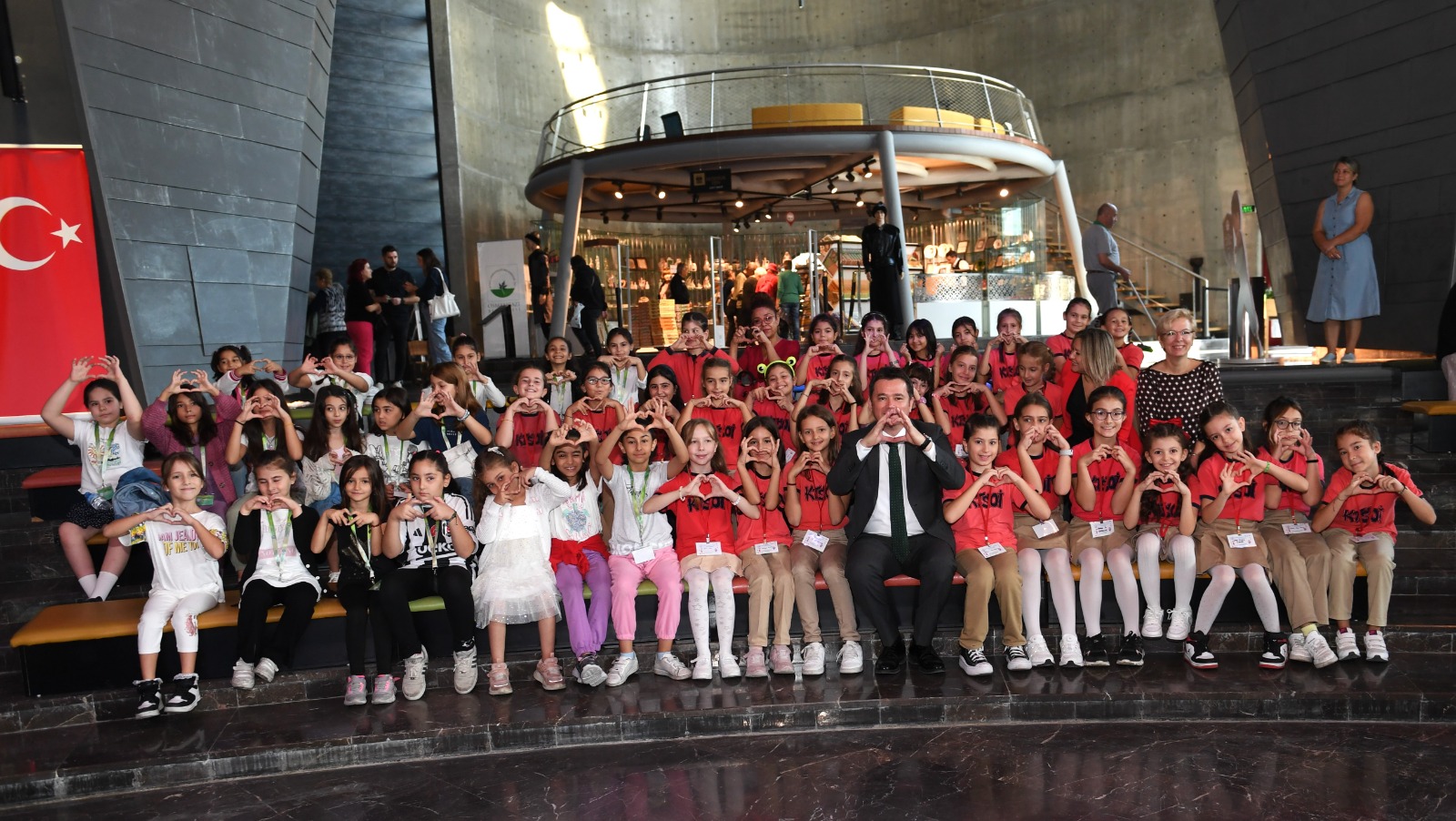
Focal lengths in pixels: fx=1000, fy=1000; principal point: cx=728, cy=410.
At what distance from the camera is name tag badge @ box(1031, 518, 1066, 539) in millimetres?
4852

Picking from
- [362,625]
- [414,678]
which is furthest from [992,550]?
[362,625]

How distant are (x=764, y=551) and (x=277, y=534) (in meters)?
2.34

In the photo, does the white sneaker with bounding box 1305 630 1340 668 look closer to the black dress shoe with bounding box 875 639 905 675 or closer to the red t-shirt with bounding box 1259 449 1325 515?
the red t-shirt with bounding box 1259 449 1325 515

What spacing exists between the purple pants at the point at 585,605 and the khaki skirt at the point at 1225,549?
2831mm

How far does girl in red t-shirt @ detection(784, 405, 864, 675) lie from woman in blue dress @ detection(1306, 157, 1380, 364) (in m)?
4.79

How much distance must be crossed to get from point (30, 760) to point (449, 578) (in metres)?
1.78

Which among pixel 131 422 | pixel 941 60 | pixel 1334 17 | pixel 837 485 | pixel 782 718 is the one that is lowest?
pixel 782 718

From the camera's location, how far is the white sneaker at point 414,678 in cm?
459

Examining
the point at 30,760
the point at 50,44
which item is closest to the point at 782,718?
the point at 30,760

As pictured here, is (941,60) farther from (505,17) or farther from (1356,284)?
(1356,284)

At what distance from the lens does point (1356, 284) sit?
784cm

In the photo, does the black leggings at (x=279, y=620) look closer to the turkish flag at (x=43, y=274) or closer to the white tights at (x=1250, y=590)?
the turkish flag at (x=43, y=274)

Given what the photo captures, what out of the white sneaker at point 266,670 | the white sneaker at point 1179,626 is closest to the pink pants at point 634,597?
the white sneaker at point 266,670

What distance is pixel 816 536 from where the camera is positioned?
16.4 feet
